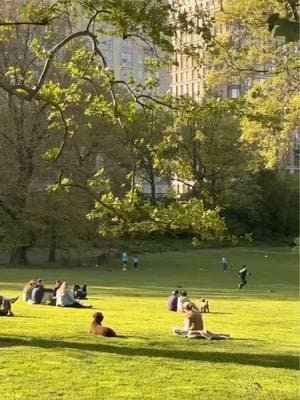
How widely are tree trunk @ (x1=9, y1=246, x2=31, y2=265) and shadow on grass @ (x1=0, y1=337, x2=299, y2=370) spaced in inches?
1584

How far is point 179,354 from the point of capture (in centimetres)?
1274

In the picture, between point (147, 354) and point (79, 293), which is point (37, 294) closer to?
point (79, 293)

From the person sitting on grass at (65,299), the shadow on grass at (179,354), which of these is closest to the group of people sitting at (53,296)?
the person sitting on grass at (65,299)

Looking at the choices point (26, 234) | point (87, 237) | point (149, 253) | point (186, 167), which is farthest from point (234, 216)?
point (186, 167)

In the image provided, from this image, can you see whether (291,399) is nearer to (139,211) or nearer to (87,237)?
(139,211)

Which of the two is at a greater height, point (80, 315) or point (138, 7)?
point (138, 7)

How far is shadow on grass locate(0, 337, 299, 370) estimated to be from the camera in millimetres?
12258

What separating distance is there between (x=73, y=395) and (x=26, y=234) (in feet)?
137

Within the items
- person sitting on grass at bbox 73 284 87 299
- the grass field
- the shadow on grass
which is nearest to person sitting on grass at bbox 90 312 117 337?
the grass field

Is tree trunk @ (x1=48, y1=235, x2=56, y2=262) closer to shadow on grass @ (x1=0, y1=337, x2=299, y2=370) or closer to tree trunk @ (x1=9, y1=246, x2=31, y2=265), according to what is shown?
tree trunk @ (x1=9, y1=246, x2=31, y2=265)

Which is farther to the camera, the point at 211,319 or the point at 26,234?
the point at 26,234

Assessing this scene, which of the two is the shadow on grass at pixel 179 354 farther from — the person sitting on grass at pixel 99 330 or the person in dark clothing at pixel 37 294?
the person in dark clothing at pixel 37 294

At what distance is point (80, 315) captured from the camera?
19.9m

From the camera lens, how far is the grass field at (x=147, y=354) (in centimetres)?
966
